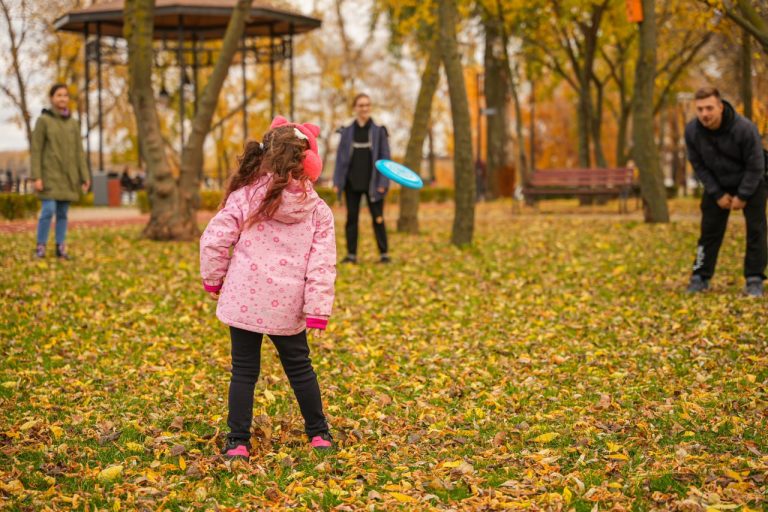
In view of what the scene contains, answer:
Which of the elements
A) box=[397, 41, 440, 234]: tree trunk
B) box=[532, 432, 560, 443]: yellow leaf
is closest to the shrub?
box=[397, 41, 440, 234]: tree trunk

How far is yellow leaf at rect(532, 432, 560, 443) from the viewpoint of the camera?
16.9 feet

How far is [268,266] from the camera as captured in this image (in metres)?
4.66

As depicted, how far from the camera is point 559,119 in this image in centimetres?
6169

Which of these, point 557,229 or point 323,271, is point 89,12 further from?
point 323,271

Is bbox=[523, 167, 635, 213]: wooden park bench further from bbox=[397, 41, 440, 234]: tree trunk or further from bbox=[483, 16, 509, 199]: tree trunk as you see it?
bbox=[483, 16, 509, 199]: tree trunk

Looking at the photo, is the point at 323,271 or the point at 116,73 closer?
the point at 323,271

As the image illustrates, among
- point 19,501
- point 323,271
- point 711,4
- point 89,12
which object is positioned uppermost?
point 89,12

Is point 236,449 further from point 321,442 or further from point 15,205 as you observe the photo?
point 15,205

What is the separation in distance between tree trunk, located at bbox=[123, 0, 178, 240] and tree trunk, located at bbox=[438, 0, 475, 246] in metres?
4.53

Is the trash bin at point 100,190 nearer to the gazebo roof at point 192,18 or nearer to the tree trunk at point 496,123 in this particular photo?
the gazebo roof at point 192,18

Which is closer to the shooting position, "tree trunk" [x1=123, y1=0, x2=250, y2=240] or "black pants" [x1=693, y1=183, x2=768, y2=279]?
"black pants" [x1=693, y1=183, x2=768, y2=279]

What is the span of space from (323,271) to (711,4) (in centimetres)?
743

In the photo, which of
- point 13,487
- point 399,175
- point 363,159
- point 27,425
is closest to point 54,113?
point 363,159

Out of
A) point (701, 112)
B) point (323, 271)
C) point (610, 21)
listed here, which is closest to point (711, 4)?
point (701, 112)
